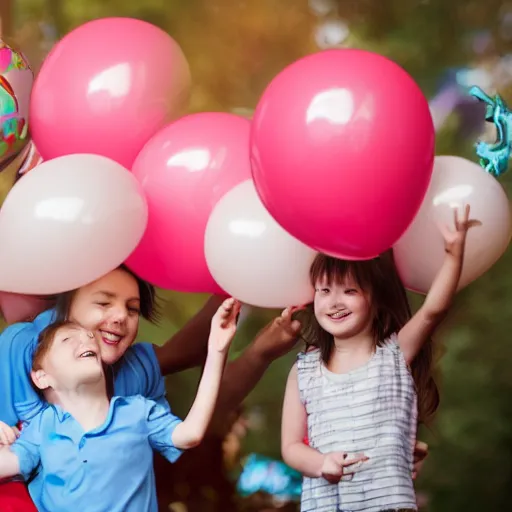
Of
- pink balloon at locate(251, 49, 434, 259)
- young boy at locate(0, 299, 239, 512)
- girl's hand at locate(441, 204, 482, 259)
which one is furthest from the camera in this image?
young boy at locate(0, 299, 239, 512)

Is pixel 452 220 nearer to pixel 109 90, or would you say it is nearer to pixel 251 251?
pixel 251 251

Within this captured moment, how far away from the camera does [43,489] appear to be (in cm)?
175

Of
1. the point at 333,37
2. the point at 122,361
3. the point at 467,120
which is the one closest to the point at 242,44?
the point at 333,37

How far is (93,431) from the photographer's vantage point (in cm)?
173

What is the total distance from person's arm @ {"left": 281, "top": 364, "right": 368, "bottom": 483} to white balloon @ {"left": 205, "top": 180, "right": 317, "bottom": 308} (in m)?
0.23

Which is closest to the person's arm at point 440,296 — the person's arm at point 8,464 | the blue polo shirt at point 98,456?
the blue polo shirt at point 98,456

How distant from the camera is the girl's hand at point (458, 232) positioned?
161 cm

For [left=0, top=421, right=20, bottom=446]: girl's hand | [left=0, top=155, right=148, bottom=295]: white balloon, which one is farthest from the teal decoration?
[left=0, top=421, right=20, bottom=446]: girl's hand

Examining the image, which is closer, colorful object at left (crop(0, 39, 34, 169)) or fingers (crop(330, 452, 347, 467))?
fingers (crop(330, 452, 347, 467))

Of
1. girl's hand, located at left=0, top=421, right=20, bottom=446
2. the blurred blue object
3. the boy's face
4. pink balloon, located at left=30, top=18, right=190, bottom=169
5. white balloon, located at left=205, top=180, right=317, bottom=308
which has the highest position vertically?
pink balloon, located at left=30, top=18, right=190, bottom=169

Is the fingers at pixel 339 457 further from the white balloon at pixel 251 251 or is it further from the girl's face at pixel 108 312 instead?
the girl's face at pixel 108 312

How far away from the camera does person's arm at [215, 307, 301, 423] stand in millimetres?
1851

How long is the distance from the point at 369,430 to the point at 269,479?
29 cm

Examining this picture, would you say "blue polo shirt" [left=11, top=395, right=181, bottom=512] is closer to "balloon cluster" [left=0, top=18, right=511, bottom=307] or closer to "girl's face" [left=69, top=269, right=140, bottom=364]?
"girl's face" [left=69, top=269, right=140, bottom=364]
